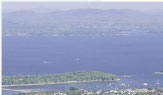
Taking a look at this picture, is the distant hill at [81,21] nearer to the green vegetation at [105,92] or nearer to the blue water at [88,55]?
the blue water at [88,55]

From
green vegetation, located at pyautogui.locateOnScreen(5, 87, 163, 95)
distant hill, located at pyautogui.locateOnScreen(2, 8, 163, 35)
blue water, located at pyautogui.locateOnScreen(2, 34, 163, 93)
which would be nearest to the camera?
green vegetation, located at pyautogui.locateOnScreen(5, 87, 163, 95)

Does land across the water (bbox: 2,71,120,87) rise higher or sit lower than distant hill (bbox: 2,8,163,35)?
lower

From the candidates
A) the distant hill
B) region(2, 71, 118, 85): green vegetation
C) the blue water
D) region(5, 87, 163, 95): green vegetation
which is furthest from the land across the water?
the distant hill

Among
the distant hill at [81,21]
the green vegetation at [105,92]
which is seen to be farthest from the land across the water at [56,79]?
the distant hill at [81,21]

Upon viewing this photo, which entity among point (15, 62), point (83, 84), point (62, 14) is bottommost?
point (83, 84)

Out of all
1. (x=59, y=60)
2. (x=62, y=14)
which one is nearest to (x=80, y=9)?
(x=62, y=14)

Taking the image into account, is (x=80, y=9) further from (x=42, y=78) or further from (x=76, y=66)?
(x=42, y=78)

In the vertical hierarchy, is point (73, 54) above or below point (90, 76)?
above

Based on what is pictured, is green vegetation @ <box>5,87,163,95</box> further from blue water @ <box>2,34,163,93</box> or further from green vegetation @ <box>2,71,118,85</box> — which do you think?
green vegetation @ <box>2,71,118,85</box>
